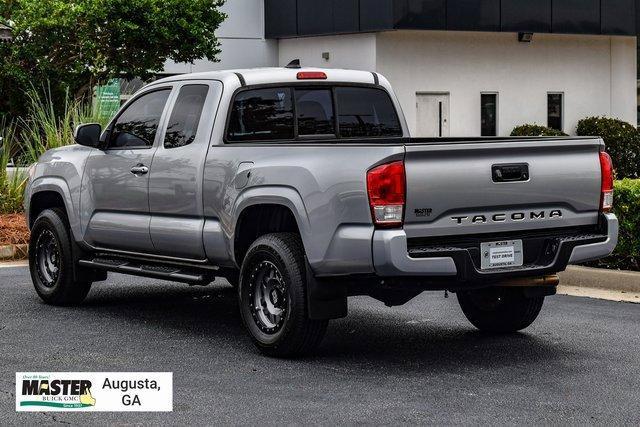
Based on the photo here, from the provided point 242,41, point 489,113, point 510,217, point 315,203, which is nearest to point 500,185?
point 510,217

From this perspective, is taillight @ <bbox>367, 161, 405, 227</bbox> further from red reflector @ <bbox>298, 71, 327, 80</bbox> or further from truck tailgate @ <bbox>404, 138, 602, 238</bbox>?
red reflector @ <bbox>298, 71, 327, 80</bbox>

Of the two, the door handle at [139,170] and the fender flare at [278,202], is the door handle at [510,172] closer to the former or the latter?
the fender flare at [278,202]

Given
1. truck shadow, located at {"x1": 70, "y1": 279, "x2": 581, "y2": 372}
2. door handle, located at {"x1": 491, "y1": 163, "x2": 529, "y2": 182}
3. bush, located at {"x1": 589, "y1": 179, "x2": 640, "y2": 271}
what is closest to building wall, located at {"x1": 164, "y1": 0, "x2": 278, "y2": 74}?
bush, located at {"x1": 589, "y1": 179, "x2": 640, "y2": 271}

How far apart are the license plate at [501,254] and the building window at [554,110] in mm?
29397

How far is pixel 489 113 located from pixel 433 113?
1891 mm

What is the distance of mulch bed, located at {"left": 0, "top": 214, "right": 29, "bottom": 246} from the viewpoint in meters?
16.1

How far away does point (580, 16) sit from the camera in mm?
36438

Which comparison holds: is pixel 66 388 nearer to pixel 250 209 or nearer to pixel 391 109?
pixel 250 209

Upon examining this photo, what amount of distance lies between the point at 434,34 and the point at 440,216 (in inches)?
1087

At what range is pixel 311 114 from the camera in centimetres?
997

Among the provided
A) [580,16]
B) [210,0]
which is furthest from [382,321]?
[580,16]

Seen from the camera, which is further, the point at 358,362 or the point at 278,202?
the point at 358,362

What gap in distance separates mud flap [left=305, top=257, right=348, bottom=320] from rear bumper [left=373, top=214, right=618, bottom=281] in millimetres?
517

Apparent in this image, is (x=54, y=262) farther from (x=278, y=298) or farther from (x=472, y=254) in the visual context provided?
(x=472, y=254)
